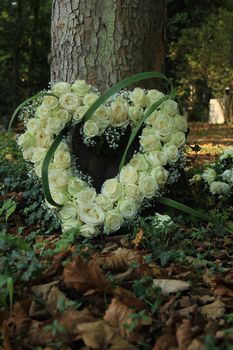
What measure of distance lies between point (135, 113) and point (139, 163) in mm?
330

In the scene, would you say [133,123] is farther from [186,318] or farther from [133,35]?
[186,318]

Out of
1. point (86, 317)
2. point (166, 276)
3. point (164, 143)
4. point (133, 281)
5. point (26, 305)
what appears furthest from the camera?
point (164, 143)

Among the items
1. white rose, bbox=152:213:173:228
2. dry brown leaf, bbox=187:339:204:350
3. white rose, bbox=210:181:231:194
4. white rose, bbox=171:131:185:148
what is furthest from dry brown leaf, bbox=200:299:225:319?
white rose, bbox=210:181:231:194

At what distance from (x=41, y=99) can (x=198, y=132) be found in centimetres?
1267

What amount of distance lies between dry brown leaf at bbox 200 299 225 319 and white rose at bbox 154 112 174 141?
1.57 metres

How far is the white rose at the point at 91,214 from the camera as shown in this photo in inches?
135

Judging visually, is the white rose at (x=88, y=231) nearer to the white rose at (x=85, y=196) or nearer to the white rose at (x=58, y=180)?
the white rose at (x=85, y=196)

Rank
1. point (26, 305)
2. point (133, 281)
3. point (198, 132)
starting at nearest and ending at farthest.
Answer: point (26, 305) → point (133, 281) → point (198, 132)

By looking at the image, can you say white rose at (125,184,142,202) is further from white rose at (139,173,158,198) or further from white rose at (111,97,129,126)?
white rose at (111,97,129,126)

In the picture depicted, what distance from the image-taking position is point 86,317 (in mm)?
1963

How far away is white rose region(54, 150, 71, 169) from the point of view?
143 inches

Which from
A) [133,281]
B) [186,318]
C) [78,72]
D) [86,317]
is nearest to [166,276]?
[133,281]

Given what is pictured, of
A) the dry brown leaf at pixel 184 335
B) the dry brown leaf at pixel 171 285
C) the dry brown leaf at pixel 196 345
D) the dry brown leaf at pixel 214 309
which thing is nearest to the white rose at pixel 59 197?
the dry brown leaf at pixel 171 285

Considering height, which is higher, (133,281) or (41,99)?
(41,99)
